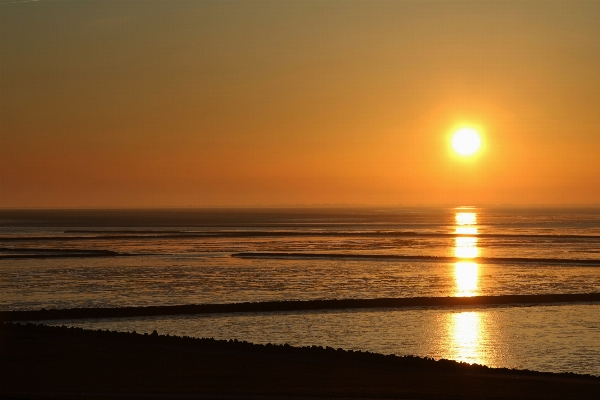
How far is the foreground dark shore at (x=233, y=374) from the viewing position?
778 inches

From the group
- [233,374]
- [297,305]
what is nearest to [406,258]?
[297,305]

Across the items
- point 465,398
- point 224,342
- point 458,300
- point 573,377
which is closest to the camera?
point 465,398

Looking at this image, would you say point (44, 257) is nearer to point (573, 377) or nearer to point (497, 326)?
point (497, 326)

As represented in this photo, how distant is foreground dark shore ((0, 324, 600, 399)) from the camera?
19766 mm

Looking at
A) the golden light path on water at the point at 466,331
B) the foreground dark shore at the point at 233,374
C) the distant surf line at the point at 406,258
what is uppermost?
the distant surf line at the point at 406,258

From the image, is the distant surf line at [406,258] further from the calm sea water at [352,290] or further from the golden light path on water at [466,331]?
the golden light path on water at [466,331]

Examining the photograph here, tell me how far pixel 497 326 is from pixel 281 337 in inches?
322

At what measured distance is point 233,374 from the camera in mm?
22078

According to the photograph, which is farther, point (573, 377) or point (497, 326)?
point (497, 326)

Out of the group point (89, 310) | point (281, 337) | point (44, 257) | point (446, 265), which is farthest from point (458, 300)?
point (44, 257)

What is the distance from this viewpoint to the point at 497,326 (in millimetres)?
32688

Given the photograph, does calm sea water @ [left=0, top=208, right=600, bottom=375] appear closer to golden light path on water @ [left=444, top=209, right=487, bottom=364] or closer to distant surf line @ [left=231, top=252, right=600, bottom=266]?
golden light path on water @ [left=444, top=209, right=487, bottom=364]

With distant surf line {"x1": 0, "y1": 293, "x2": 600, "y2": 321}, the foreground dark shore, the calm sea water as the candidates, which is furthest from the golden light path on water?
the foreground dark shore

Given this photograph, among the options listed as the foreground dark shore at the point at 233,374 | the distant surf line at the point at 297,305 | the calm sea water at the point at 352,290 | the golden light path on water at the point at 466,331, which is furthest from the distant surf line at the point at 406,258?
the foreground dark shore at the point at 233,374
